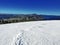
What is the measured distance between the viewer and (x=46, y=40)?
356 cm

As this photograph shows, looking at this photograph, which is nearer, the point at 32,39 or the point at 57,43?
the point at 57,43

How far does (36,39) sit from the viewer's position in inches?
143

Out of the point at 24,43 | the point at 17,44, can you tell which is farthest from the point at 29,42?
the point at 17,44

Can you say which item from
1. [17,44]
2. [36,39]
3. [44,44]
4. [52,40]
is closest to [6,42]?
[17,44]

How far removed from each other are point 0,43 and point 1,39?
1.03 feet

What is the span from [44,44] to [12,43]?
1069mm

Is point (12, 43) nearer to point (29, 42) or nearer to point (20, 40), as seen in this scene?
point (20, 40)

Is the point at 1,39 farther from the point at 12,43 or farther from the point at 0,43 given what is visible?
the point at 12,43

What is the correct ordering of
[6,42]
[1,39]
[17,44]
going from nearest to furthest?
[17,44], [6,42], [1,39]

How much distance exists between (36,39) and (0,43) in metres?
1.27

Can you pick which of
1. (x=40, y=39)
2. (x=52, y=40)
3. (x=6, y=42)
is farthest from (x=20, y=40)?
(x=52, y=40)

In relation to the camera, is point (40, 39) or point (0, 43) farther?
point (40, 39)

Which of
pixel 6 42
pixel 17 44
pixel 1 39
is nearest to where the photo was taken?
pixel 17 44

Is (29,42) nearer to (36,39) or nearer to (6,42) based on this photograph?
(36,39)
